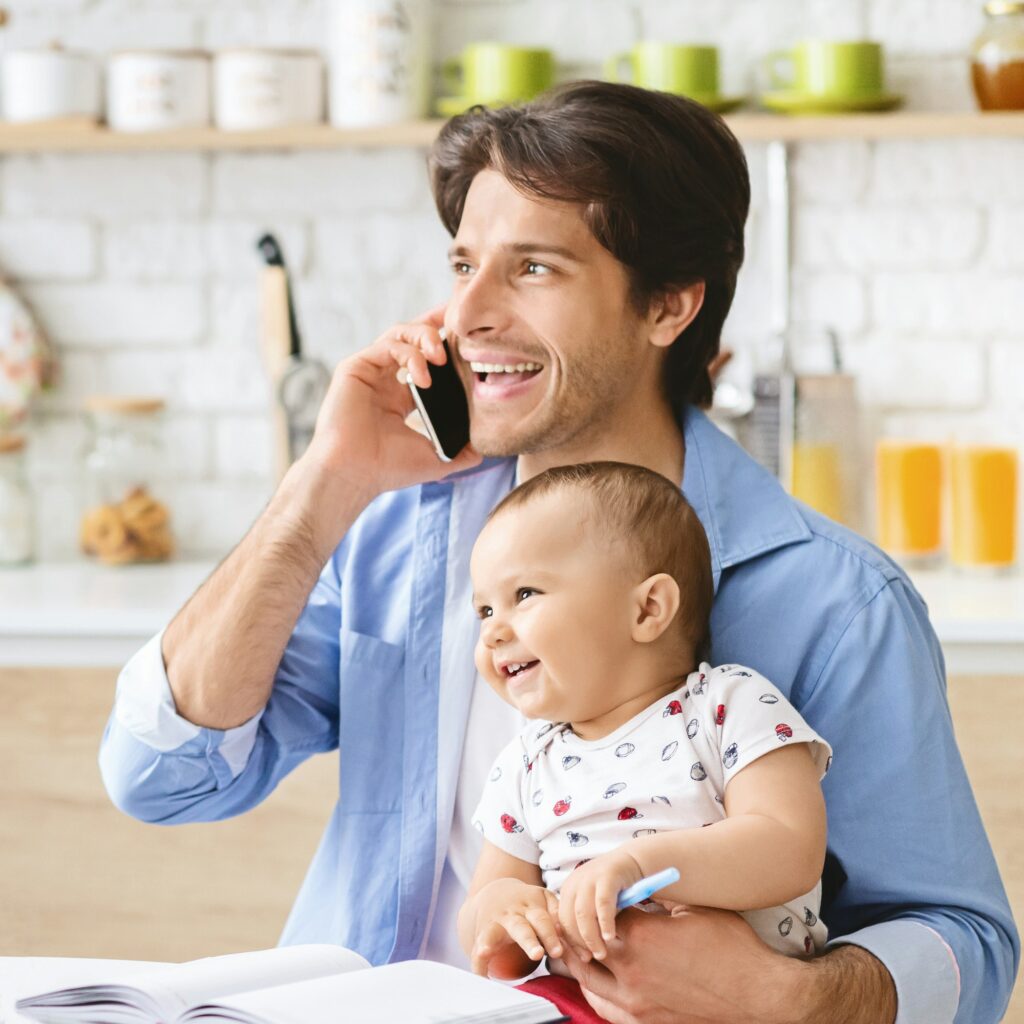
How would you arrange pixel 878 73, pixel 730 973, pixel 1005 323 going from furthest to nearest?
1. pixel 1005 323
2. pixel 878 73
3. pixel 730 973

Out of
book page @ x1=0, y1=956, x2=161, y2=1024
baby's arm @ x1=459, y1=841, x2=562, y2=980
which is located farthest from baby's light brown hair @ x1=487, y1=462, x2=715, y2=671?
book page @ x1=0, y1=956, x2=161, y2=1024

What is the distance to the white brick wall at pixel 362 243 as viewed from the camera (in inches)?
104

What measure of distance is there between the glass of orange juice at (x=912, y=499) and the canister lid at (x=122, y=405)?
1.25 metres

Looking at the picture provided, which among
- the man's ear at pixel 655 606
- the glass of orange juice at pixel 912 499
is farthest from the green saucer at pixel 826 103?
the man's ear at pixel 655 606

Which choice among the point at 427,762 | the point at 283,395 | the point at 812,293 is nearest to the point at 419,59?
the point at 283,395

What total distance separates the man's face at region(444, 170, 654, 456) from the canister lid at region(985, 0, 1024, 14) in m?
1.25

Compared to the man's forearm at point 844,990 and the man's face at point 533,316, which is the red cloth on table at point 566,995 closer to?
the man's forearm at point 844,990

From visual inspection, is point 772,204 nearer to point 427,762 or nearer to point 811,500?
point 811,500

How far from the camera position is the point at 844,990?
3.83 feet

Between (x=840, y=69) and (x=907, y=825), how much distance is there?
1518 millimetres

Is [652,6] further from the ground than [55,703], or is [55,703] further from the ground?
[652,6]

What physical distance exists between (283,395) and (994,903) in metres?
1.62

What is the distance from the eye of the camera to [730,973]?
1114mm

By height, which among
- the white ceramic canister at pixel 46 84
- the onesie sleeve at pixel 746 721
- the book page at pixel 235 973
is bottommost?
the book page at pixel 235 973
